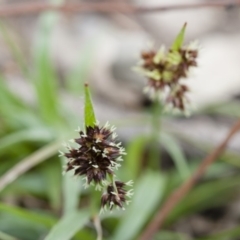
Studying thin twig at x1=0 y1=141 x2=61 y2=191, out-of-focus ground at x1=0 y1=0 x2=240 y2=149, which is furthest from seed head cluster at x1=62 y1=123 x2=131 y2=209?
out-of-focus ground at x1=0 y1=0 x2=240 y2=149

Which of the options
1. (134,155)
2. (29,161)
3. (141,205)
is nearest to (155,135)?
(134,155)

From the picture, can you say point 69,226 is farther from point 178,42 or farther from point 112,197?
point 178,42

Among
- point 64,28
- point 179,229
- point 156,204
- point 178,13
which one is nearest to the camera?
point 156,204

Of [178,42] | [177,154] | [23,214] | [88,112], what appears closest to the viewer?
[88,112]

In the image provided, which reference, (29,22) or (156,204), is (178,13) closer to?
(29,22)

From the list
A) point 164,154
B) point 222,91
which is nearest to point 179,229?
point 164,154

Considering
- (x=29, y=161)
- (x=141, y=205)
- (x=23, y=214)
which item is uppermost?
(x=29, y=161)
